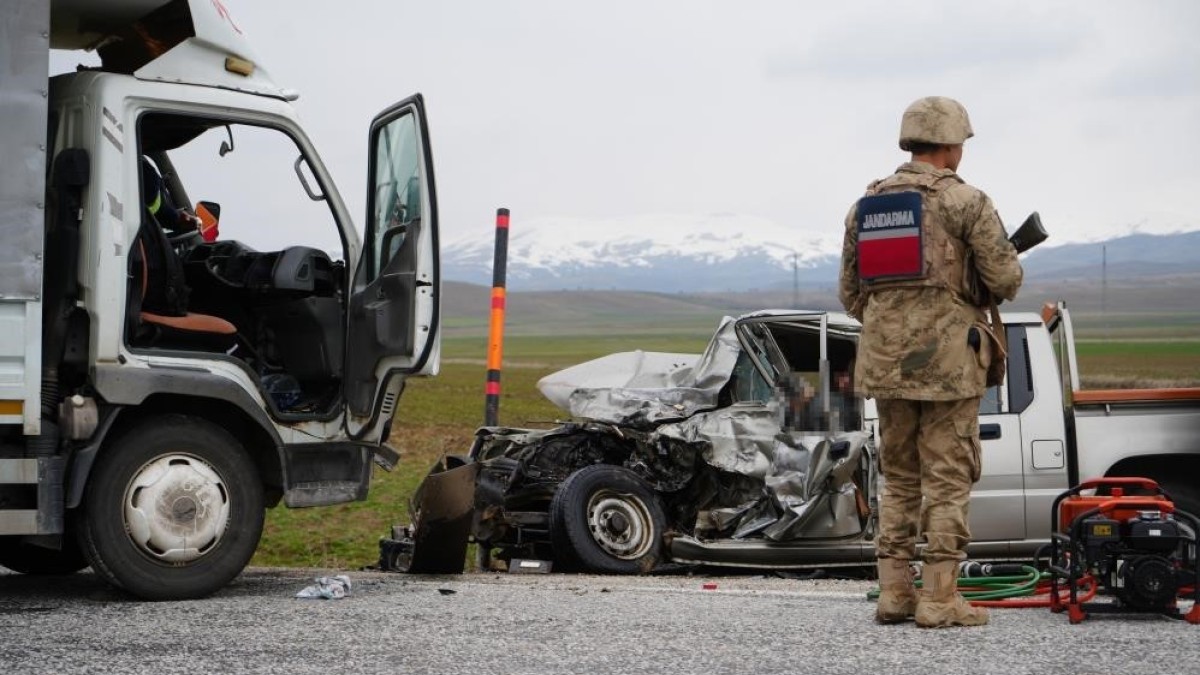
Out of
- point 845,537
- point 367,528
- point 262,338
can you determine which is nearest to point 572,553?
point 845,537

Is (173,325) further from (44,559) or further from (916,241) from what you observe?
(916,241)

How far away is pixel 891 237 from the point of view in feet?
20.8

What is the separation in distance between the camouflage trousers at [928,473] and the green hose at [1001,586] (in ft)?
2.52

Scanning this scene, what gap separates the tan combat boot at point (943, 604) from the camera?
6.16 m

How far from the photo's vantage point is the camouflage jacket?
623 centimetres

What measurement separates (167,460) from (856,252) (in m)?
3.32

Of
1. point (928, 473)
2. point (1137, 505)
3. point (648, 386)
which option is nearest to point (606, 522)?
point (648, 386)

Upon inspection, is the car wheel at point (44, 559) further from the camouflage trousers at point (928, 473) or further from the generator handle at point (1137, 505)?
A: the generator handle at point (1137, 505)

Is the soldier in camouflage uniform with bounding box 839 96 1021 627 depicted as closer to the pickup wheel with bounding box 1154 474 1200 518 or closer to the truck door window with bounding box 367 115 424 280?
the truck door window with bounding box 367 115 424 280

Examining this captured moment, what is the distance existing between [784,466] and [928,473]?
310 cm

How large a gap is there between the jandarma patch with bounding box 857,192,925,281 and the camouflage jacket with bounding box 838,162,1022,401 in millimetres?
77

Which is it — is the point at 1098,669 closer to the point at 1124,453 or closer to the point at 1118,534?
the point at 1118,534

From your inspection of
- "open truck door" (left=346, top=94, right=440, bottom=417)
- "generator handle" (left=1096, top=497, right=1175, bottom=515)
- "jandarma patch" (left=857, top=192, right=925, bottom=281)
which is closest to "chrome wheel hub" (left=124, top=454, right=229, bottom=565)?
"open truck door" (left=346, top=94, right=440, bottom=417)

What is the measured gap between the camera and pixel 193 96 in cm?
752
